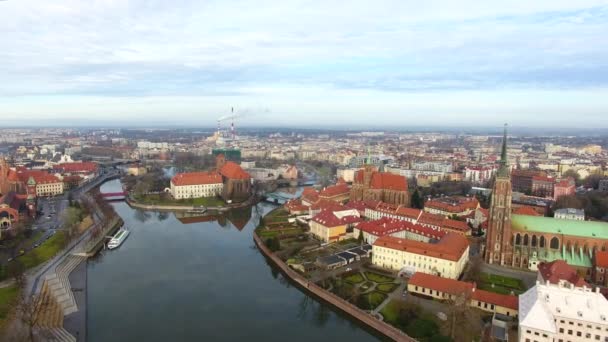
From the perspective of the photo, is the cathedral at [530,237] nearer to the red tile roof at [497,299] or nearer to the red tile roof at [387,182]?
the red tile roof at [497,299]

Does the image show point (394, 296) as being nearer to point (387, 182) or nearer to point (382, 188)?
point (382, 188)

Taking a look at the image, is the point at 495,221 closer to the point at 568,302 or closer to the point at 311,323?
the point at 568,302

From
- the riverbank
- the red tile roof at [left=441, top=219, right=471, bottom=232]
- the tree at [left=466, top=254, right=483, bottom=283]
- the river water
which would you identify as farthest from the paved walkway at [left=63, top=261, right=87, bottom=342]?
the red tile roof at [left=441, top=219, right=471, bottom=232]

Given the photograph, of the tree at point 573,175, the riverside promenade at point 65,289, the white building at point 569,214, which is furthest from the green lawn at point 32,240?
the tree at point 573,175

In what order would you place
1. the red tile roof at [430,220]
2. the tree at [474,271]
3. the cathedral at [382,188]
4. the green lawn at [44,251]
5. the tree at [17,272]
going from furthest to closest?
1. the cathedral at [382,188]
2. the red tile roof at [430,220]
3. the green lawn at [44,251]
4. the tree at [474,271]
5. the tree at [17,272]

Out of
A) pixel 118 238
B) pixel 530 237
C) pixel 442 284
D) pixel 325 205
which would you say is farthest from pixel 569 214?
pixel 118 238

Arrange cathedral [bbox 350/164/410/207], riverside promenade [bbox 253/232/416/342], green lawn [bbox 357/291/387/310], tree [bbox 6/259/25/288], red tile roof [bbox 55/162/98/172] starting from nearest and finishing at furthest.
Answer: riverside promenade [bbox 253/232/416/342], green lawn [bbox 357/291/387/310], tree [bbox 6/259/25/288], cathedral [bbox 350/164/410/207], red tile roof [bbox 55/162/98/172]

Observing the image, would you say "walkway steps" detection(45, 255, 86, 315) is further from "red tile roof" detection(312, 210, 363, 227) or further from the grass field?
the grass field
